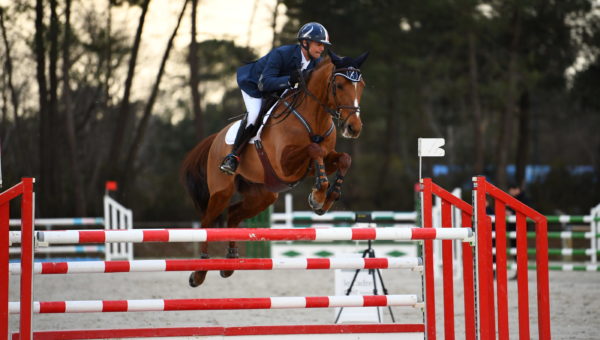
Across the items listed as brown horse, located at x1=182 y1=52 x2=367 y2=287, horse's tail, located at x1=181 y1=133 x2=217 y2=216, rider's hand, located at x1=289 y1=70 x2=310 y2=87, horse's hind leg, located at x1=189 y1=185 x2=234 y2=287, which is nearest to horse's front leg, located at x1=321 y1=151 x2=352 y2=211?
brown horse, located at x1=182 y1=52 x2=367 y2=287

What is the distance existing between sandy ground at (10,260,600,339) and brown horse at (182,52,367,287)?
5.24 feet

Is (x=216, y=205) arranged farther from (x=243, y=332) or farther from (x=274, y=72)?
(x=243, y=332)

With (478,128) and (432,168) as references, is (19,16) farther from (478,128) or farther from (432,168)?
(432,168)

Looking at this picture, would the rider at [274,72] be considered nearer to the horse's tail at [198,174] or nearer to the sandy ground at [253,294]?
the horse's tail at [198,174]

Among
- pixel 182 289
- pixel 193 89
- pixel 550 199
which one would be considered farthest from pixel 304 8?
pixel 182 289

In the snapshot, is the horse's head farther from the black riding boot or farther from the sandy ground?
the sandy ground

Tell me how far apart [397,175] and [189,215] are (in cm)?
1050

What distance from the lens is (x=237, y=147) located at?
19.6 ft

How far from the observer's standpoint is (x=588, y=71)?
2334 cm

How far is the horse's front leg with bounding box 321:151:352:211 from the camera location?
5340 millimetres

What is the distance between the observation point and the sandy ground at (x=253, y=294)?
743 centimetres

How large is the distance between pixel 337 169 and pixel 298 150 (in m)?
0.33

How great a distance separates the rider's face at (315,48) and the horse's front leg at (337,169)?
751 millimetres

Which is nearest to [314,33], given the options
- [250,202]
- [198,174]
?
[250,202]
